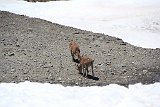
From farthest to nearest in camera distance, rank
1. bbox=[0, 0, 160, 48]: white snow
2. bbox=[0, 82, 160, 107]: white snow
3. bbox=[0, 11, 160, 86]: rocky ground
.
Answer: bbox=[0, 0, 160, 48]: white snow
bbox=[0, 11, 160, 86]: rocky ground
bbox=[0, 82, 160, 107]: white snow

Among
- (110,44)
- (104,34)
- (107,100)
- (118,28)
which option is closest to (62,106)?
(107,100)

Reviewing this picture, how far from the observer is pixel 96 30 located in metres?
21.7

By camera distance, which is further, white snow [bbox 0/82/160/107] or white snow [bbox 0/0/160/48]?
white snow [bbox 0/0/160/48]

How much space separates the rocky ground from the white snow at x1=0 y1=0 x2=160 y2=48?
1843 mm

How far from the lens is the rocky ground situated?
44.3 ft

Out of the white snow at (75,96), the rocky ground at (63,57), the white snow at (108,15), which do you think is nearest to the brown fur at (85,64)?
the rocky ground at (63,57)

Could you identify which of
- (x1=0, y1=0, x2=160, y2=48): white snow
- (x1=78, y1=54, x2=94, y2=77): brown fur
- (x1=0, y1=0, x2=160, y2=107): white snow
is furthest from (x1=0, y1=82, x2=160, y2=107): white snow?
(x1=0, y1=0, x2=160, y2=48): white snow

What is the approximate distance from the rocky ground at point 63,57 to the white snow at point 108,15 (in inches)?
72.6

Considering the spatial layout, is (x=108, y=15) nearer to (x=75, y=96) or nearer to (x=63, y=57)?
(x=63, y=57)

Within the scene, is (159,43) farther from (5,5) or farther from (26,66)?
(5,5)

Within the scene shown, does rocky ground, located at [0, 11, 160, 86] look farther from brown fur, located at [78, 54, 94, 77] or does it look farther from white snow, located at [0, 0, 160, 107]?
white snow, located at [0, 0, 160, 107]

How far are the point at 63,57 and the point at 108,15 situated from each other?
10.2 meters

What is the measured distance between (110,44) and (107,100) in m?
6.66

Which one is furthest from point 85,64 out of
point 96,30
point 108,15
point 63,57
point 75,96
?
point 108,15
